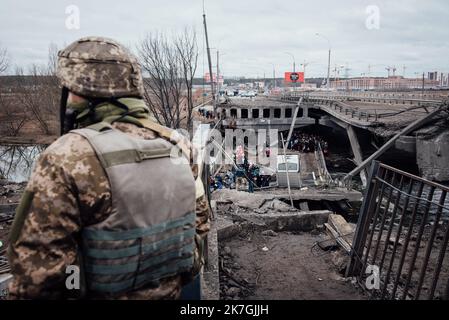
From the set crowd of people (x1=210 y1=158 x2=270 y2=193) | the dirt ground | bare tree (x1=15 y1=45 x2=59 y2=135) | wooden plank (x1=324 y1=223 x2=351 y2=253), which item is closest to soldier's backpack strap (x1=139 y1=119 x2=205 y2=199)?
the dirt ground

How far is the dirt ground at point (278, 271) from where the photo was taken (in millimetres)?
4488

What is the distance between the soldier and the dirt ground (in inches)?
101

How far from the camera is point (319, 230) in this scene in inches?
275

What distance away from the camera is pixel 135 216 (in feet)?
6.17

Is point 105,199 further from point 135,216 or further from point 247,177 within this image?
point 247,177

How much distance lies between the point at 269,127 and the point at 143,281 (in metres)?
39.6

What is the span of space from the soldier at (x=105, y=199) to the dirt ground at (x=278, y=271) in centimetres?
256

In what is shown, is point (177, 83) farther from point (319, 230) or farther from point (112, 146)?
point (112, 146)

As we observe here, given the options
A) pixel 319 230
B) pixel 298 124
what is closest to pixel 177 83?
pixel 319 230

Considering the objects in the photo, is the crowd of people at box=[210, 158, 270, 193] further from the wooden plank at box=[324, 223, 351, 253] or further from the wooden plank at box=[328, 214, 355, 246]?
the wooden plank at box=[324, 223, 351, 253]

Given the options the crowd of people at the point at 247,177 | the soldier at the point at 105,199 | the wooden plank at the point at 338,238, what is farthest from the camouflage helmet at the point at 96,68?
the crowd of people at the point at 247,177

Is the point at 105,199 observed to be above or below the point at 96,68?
below

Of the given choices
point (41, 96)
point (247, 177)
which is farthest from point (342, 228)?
point (41, 96)

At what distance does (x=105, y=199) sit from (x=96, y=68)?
780mm
